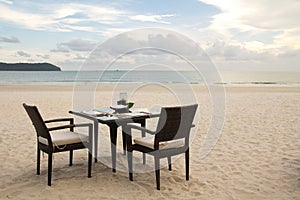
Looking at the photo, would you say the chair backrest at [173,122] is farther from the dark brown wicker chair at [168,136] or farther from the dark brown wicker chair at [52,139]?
the dark brown wicker chair at [52,139]

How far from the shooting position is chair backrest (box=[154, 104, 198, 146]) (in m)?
3.16

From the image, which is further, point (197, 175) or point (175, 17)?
point (175, 17)

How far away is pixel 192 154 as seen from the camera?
4.62m

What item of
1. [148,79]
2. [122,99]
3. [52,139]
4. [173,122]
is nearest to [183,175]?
[173,122]

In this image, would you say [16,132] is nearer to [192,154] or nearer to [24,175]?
[24,175]

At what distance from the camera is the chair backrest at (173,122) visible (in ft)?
10.4

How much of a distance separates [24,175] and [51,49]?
70.9 feet

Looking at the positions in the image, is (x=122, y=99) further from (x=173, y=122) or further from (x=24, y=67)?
(x=24, y=67)

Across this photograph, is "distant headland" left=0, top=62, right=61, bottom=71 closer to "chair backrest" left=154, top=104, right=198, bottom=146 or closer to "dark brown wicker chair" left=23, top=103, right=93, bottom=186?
"dark brown wicker chair" left=23, top=103, right=93, bottom=186

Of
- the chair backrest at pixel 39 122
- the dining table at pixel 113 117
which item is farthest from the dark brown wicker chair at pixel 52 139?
the dining table at pixel 113 117

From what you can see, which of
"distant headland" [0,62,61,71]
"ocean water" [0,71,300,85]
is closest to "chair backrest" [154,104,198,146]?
"ocean water" [0,71,300,85]

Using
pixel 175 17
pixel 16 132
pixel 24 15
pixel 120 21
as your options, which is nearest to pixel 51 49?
pixel 24 15

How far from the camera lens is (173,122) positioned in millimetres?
3234

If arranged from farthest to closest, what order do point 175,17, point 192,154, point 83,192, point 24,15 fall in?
point 24,15
point 175,17
point 192,154
point 83,192
